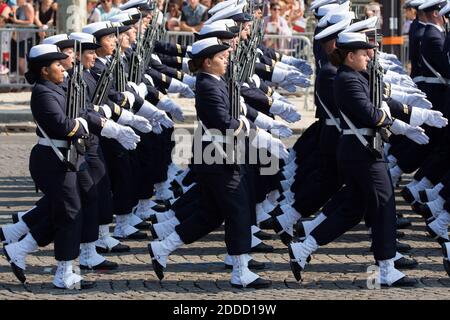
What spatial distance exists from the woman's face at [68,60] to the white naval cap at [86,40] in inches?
13.3

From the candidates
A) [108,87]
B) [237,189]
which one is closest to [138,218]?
[108,87]

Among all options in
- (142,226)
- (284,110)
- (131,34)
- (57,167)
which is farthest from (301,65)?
(57,167)

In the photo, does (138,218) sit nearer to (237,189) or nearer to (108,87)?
(108,87)

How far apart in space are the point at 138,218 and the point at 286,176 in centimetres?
176

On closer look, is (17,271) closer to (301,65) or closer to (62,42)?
(62,42)

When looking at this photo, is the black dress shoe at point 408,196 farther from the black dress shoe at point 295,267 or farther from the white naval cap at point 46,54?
the white naval cap at point 46,54

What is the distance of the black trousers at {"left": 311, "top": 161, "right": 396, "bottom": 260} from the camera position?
10391 millimetres

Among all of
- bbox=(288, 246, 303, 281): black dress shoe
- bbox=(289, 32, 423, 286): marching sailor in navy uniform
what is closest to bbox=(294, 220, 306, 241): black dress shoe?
bbox=(289, 32, 423, 286): marching sailor in navy uniform

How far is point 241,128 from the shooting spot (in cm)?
1051

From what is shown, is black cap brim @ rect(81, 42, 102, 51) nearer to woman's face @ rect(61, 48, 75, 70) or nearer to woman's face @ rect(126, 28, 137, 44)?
woman's face @ rect(61, 48, 75, 70)

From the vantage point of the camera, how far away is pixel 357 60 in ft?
34.4

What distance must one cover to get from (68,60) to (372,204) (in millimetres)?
2351

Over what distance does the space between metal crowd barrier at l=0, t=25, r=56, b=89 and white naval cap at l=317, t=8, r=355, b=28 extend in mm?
8730

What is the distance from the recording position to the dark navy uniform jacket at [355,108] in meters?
10.3
